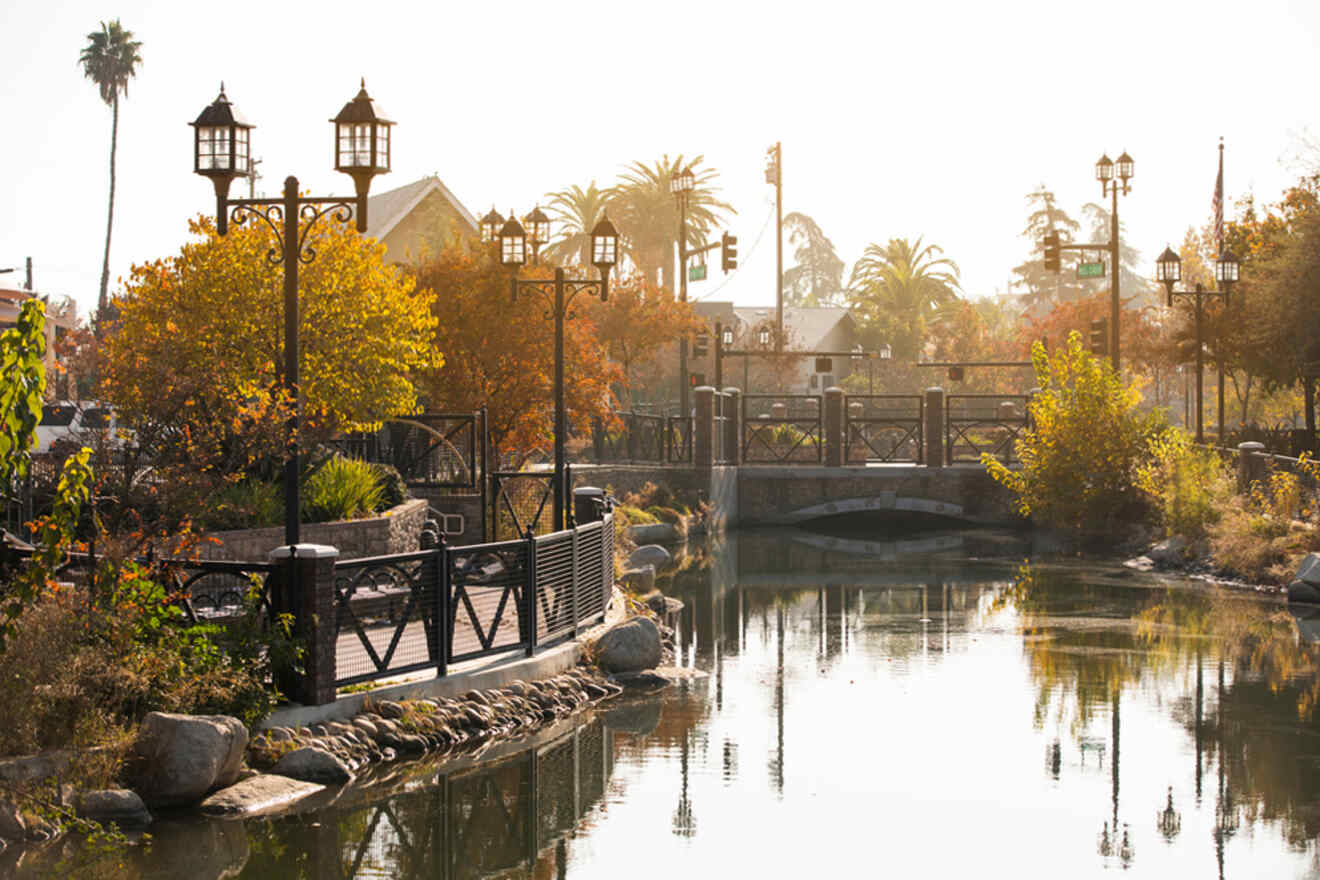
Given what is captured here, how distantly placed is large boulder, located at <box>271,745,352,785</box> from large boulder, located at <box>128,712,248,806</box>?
2.86 feet

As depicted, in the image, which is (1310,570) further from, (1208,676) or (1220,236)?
(1220,236)

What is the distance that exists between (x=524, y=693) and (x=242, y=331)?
330 inches

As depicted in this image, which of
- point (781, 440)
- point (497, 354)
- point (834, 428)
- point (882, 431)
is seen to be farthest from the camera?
point (882, 431)

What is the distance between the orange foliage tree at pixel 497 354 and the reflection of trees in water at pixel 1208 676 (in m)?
9.00

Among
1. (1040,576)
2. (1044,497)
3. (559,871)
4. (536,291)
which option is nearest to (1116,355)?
(1044,497)

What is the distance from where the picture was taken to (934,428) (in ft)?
132

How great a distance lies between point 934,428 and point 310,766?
98.8 feet

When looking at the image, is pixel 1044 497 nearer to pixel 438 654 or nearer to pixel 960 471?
pixel 960 471

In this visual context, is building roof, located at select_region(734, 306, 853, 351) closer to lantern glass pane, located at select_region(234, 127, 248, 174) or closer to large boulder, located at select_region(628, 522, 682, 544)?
large boulder, located at select_region(628, 522, 682, 544)

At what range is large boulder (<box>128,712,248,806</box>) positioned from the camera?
1075 cm

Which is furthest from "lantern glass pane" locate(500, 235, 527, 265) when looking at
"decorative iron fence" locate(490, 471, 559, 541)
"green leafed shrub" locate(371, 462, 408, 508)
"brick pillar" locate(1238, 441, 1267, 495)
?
"brick pillar" locate(1238, 441, 1267, 495)

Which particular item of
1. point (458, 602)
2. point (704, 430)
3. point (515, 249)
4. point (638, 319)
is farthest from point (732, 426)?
point (458, 602)

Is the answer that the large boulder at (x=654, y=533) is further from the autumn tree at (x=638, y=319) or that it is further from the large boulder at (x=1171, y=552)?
the autumn tree at (x=638, y=319)

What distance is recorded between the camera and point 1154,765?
13.1m
